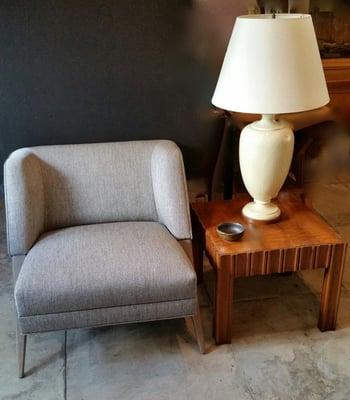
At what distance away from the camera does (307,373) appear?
1.81 metres

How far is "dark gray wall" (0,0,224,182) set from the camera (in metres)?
2.07

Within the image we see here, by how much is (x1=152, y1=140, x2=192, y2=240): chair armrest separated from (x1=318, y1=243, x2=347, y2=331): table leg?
55 cm

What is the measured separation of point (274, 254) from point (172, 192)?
1.48ft

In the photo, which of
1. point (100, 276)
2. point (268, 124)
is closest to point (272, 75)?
point (268, 124)

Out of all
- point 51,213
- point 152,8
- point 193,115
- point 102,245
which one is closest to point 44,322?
point 102,245

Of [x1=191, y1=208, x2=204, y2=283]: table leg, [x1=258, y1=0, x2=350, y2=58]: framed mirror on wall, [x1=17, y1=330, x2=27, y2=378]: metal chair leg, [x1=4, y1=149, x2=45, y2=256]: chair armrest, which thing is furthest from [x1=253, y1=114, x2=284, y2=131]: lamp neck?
[x1=258, y1=0, x2=350, y2=58]: framed mirror on wall

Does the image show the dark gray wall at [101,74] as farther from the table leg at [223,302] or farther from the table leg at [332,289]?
the table leg at [332,289]

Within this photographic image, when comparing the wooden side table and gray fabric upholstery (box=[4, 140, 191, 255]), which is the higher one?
gray fabric upholstery (box=[4, 140, 191, 255])

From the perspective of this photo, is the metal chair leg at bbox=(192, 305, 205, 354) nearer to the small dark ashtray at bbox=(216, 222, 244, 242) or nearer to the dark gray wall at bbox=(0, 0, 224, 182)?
the small dark ashtray at bbox=(216, 222, 244, 242)

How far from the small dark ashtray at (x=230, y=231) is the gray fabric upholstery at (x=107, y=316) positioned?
0.89ft

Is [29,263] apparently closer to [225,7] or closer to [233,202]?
[233,202]

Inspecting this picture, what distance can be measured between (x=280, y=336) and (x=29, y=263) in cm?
100

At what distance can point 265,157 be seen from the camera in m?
1.92

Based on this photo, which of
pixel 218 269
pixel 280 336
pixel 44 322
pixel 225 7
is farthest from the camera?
pixel 225 7
